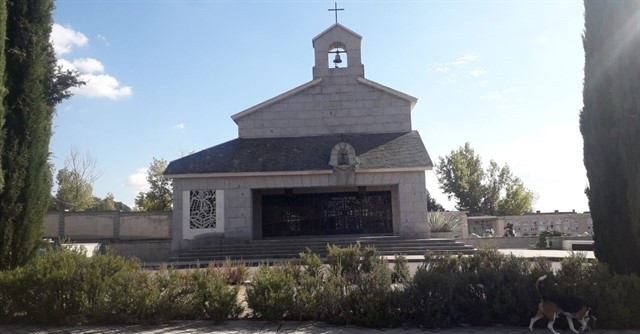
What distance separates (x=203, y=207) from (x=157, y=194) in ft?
64.8

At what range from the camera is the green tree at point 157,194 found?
41812 millimetres

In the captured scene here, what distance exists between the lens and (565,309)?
7.67 metres

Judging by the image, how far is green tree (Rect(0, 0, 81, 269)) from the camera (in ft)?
31.7

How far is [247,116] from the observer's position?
29094 mm

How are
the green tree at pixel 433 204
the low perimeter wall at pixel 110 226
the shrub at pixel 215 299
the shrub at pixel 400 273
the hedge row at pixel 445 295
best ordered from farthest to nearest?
1. the green tree at pixel 433 204
2. the low perimeter wall at pixel 110 226
3. the shrub at pixel 400 273
4. the shrub at pixel 215 299
5. the hedge row at pixel 445 295

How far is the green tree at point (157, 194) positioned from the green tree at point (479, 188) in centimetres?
2992

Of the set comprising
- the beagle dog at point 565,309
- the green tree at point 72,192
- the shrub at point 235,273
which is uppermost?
the green tree at point 72,192

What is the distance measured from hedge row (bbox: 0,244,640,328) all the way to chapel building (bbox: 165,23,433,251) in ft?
53.2

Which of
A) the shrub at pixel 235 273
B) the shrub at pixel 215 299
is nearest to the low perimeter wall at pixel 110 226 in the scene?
the shrub at pixel 235 273

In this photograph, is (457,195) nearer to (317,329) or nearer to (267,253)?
(267,253)

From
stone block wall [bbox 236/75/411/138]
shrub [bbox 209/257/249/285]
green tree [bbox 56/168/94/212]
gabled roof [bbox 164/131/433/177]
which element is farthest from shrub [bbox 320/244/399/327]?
green tree [bbox 56/168/94/212]

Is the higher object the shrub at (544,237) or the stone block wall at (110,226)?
the stone block wall at (110,226)

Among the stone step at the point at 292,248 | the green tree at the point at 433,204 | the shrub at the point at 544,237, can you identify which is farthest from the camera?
the green tree at the point at 433,204

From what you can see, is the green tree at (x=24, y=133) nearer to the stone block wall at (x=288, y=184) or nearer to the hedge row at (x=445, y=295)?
the hedge row at (x=445, y=295)
